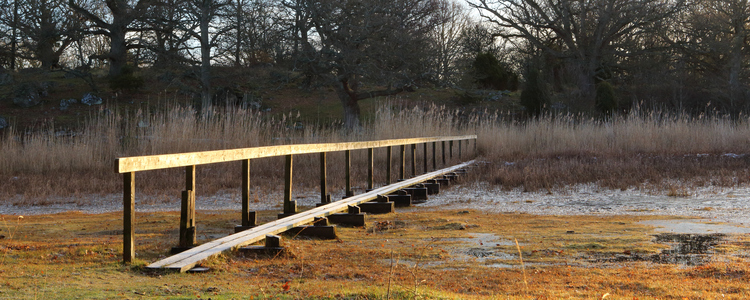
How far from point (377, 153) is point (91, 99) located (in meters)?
17.3

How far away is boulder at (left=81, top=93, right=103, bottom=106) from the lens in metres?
25.9

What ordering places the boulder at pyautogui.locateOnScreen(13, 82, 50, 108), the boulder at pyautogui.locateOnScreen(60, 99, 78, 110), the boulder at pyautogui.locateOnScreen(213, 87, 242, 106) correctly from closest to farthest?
the boulder at pyautogui.locateOnScreen(213, 87, 242, 106) < the boulder at pyautogui.locateOnScreen(60, 99, 78, 110) < the boulder at pyautogui.locateOnScreen(13, 82, 50, 108)

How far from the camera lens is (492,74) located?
29.6 meters

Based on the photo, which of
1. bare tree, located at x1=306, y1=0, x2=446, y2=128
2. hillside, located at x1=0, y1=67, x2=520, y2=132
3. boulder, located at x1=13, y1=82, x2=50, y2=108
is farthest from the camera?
boulder, located at x1=13, y1=82, x2=50, y2=108

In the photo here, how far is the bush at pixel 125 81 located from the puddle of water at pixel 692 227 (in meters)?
24.0

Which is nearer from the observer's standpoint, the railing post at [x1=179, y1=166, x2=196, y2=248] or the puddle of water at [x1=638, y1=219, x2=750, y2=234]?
the railing post at [x1=179, y1=166, x2=196, y2=248]

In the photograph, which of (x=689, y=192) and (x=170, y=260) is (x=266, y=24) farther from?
(x=170, y=260)

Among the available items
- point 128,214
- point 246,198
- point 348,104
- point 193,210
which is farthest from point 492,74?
point 128,214

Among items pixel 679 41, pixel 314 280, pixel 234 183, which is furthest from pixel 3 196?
pixel 679 41

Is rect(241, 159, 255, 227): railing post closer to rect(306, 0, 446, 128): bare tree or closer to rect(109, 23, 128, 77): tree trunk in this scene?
rect(306, 0, 446, 128): bare tree

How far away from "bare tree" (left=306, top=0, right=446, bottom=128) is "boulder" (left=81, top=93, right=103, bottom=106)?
11.4 metres

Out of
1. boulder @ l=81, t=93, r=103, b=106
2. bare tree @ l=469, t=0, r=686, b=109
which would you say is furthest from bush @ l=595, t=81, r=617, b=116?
boulder @ l=81, t=93, r=103, b=106

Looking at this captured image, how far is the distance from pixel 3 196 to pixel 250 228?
229 inches

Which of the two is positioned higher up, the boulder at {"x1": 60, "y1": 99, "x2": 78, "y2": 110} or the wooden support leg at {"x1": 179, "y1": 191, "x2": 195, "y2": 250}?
the boulder at {"x1": 60, "y1": 99, "x2": 78, "y2": 110}
